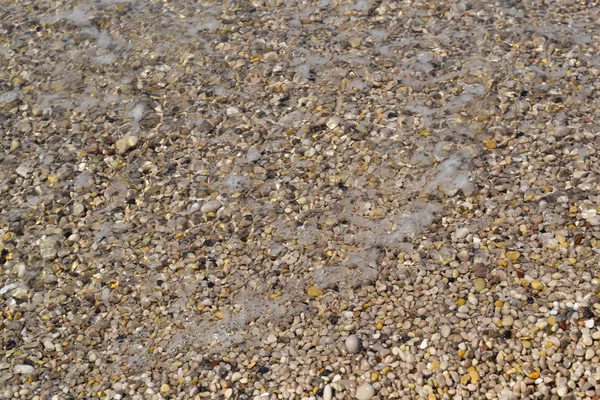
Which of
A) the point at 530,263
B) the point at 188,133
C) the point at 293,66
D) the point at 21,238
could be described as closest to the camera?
the point at 530,263

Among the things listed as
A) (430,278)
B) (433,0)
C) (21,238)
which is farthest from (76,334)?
(433,0)

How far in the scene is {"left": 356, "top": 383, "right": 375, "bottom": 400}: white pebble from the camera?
3.67 metres

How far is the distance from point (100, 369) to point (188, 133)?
6.62 ft

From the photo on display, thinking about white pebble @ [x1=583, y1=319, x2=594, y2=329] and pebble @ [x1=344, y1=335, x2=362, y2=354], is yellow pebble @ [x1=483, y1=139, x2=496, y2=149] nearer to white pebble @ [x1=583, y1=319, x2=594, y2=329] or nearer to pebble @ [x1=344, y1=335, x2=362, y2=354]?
white pebble @ [x1=583, y1=319, x2=594, y2=329]

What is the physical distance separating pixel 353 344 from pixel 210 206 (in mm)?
1478

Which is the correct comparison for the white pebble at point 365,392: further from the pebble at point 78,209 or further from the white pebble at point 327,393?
the pebble at point 78,209

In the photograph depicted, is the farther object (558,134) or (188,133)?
(188,133)

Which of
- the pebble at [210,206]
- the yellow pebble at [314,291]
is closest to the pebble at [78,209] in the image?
the pebble at [210,206]

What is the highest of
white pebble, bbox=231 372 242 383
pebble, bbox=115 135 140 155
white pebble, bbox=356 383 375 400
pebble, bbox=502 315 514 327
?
pebble, bbox=115 135 140 155

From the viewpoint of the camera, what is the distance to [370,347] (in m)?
3.90

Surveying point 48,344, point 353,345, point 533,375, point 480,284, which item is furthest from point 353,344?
point 48,344

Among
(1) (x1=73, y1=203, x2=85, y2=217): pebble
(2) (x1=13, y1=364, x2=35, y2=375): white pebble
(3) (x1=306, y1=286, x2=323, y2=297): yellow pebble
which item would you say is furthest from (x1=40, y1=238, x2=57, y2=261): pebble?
(3) (x1=306, y1=286, x2=323, y2=297): yellow pebble

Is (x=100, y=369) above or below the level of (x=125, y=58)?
below

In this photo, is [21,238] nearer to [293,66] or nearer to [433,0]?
[293,66]
